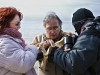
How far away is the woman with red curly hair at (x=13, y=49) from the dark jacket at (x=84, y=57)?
20.8 inches

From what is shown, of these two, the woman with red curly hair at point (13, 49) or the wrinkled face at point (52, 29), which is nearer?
the woman with red curly hair at point (13, 49)

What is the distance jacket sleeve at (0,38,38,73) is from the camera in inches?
177

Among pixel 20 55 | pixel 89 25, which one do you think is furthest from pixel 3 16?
pixel 89 25

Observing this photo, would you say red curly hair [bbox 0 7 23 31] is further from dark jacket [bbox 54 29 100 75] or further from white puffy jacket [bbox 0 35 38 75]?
dark jacket [bbox 54 29 100 75]

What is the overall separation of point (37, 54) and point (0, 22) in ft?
2.47

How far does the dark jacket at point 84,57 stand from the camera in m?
4.36

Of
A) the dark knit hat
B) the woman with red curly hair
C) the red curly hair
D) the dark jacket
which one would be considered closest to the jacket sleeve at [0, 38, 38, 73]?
the woman with red curly hair

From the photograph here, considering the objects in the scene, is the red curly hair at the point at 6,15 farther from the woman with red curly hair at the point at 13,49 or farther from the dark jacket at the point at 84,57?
the dark jacket at the point at 84,57

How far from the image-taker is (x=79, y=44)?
174 inches

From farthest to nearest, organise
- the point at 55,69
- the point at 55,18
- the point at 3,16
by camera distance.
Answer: the point at 55,18 → the point at 55,69 → the point at 3,16

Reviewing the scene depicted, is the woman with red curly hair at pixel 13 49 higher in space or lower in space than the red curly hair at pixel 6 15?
lower

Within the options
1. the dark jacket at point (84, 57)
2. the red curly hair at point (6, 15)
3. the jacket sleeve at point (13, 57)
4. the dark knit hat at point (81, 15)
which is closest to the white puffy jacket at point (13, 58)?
the jacket sleeve at point (13, 57)

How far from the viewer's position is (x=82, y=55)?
436 centimetres

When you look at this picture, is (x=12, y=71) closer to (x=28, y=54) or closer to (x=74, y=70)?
(x=28, y=54)
